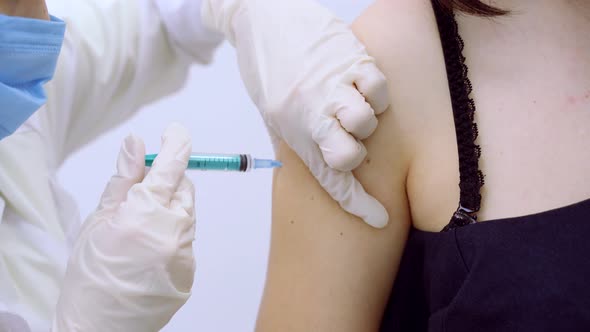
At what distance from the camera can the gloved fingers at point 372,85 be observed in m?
0.96

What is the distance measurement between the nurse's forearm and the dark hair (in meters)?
0.65

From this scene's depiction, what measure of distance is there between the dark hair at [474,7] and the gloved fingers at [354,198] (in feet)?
1.09

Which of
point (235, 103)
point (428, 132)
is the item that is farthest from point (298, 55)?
point (235, 103)

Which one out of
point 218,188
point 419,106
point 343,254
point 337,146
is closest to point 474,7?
point 419,106

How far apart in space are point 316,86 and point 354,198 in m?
0.20

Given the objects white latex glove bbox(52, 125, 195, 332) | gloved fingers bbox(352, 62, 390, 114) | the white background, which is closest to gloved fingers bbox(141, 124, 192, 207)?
white latex glove bbox(52, 125, 195, 332)

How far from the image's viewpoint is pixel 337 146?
3.16 feet

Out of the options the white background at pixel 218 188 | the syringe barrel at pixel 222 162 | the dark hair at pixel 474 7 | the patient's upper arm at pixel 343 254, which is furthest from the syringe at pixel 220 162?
the white background at pixel 218 188

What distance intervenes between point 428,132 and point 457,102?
0.07 m

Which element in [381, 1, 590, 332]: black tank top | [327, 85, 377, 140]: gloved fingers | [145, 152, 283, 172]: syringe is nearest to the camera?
[381, 1, 590, 332]: black tank top

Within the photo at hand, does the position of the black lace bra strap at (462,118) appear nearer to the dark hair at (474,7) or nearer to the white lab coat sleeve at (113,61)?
the dark hair at (474,7)

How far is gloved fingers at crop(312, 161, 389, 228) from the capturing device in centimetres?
97

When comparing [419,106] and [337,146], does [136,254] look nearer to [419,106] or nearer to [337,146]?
[337,146]

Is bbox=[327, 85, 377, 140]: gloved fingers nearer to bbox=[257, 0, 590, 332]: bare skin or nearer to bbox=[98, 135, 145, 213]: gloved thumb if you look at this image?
bbox=[257, 0, 590, 332]: bare skin
